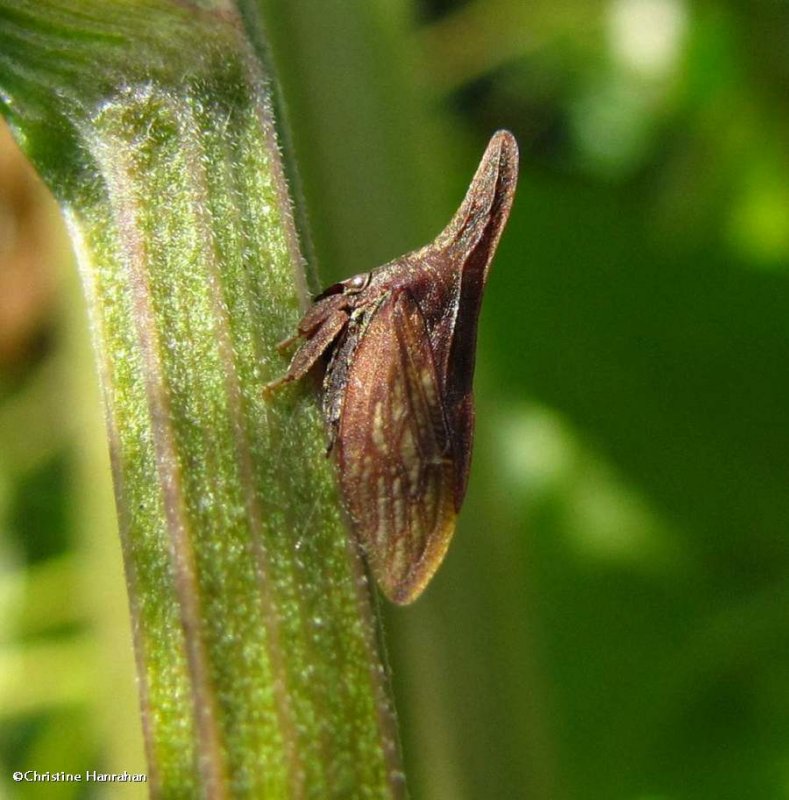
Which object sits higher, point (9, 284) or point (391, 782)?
point (9, 284)

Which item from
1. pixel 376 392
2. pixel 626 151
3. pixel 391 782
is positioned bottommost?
pixel 391 782

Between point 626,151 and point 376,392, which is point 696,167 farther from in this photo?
point 376,392

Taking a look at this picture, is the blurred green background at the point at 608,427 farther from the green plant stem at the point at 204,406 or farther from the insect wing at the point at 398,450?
the green plant stem at the point at 204,406

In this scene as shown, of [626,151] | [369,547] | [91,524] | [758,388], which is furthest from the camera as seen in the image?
[626,151]

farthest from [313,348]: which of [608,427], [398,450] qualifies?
[608,427]

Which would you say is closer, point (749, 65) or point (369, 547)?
point (369, 547)

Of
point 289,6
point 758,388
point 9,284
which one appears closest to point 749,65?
point 758,388
